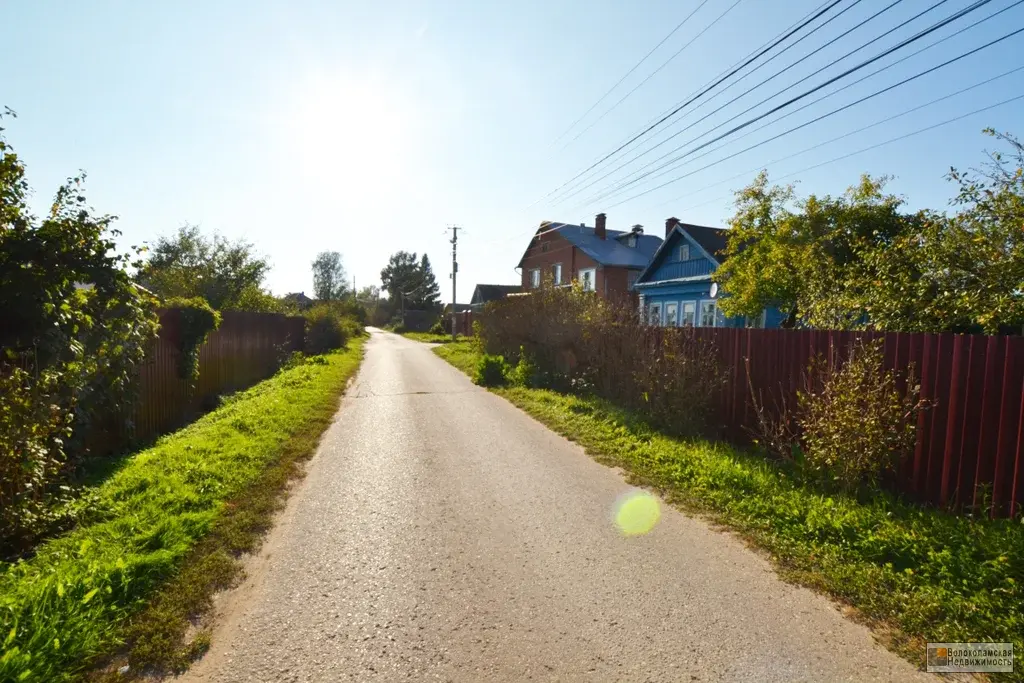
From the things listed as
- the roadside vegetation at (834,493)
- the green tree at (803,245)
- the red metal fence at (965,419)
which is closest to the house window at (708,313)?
the green tree at (803,245)

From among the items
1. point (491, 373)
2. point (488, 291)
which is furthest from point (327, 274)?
point (491, 373)

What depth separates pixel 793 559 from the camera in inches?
151

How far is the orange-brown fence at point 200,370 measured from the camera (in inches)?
311

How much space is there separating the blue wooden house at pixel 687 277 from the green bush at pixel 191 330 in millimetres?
14413

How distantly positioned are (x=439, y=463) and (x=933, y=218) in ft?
28.7

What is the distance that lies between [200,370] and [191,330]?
136cm

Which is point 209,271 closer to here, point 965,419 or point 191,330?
point 191,330

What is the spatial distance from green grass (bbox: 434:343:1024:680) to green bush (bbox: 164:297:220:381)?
8.00 metres

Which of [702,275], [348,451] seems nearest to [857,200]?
[702,275]

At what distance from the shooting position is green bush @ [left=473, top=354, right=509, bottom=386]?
14602 millimetres

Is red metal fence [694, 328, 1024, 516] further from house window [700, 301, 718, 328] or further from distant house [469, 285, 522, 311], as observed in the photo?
distant house [469, 285, 522, 311]

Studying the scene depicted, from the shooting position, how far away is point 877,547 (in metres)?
3.77

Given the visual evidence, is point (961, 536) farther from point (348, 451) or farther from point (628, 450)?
point (348, 451)

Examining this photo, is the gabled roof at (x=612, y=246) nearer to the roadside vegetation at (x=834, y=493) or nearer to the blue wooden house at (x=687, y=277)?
the blue wooden house at (x=687, y=277)
